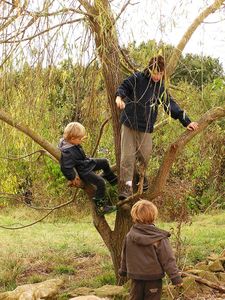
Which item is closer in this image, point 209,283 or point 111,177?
point 209,283

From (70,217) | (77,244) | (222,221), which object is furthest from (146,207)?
(70,217)

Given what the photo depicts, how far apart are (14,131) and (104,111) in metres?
1.12

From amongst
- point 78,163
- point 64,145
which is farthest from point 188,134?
point 64,145

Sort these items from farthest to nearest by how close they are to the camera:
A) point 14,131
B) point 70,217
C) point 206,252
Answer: point 70,217 → point 206,252 → point 14,131

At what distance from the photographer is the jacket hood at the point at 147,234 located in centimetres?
393

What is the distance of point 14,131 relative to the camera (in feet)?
17.6

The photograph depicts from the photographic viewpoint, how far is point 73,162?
5.00 metres

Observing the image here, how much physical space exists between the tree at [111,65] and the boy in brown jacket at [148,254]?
3.39 feet

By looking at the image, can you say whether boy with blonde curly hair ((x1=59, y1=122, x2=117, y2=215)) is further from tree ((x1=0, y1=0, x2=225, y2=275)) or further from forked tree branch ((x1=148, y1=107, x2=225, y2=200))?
forked tree branch ((x1=148, y1=107, x2=225, y2=200))

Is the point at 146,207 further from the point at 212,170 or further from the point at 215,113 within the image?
the point at 212,170

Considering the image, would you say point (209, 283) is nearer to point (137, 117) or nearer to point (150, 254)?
point (150, 254)

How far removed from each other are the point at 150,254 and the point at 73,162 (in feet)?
4.57

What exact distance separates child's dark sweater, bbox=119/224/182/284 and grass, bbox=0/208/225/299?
236 centimetres

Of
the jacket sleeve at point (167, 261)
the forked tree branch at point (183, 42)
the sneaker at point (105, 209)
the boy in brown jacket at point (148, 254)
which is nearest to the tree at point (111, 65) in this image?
the forked tree branch at point (183, 42)
